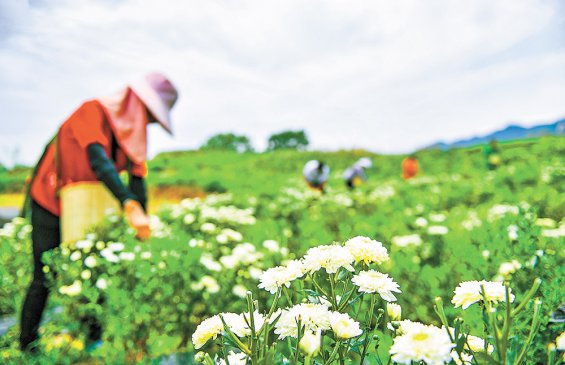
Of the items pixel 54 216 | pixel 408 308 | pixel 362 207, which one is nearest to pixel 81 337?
pixel 54 216

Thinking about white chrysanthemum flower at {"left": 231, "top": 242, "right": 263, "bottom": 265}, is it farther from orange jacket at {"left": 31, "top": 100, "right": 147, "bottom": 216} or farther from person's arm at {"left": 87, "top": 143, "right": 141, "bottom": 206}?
orange jacket at {"left": 31, "top": 100, "right": 147, "bottom": 216}

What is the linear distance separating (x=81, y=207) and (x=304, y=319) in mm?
2025

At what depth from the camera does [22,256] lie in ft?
12.0

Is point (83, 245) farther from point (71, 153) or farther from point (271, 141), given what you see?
point (271, 141)

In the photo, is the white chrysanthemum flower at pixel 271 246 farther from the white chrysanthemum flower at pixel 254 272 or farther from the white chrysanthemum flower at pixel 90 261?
the white chrysanthemum flower at pixel 90 261

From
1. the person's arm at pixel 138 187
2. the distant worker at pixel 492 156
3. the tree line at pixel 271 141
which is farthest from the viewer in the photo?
the tree line at pixel 271 141

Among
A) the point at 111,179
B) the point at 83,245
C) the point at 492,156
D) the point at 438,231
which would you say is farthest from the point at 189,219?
the point at 492,156

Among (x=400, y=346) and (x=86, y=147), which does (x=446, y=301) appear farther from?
(x=86, y=147)

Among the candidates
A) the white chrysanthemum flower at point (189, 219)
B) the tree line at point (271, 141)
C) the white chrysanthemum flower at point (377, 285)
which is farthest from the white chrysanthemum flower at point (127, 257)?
the tree line at point (271, 141)

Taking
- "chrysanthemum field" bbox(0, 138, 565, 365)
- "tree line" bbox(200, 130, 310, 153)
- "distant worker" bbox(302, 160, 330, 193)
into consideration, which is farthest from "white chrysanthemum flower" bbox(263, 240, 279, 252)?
"tree line" bbox(200, 130, 310, 153)

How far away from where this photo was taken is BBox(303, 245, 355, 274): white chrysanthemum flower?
2.89 feet

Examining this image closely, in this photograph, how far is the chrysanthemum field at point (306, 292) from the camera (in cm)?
82

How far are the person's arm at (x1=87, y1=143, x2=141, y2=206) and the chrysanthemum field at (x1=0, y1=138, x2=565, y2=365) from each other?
0.30m

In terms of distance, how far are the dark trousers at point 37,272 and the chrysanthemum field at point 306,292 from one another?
0.29 feet
